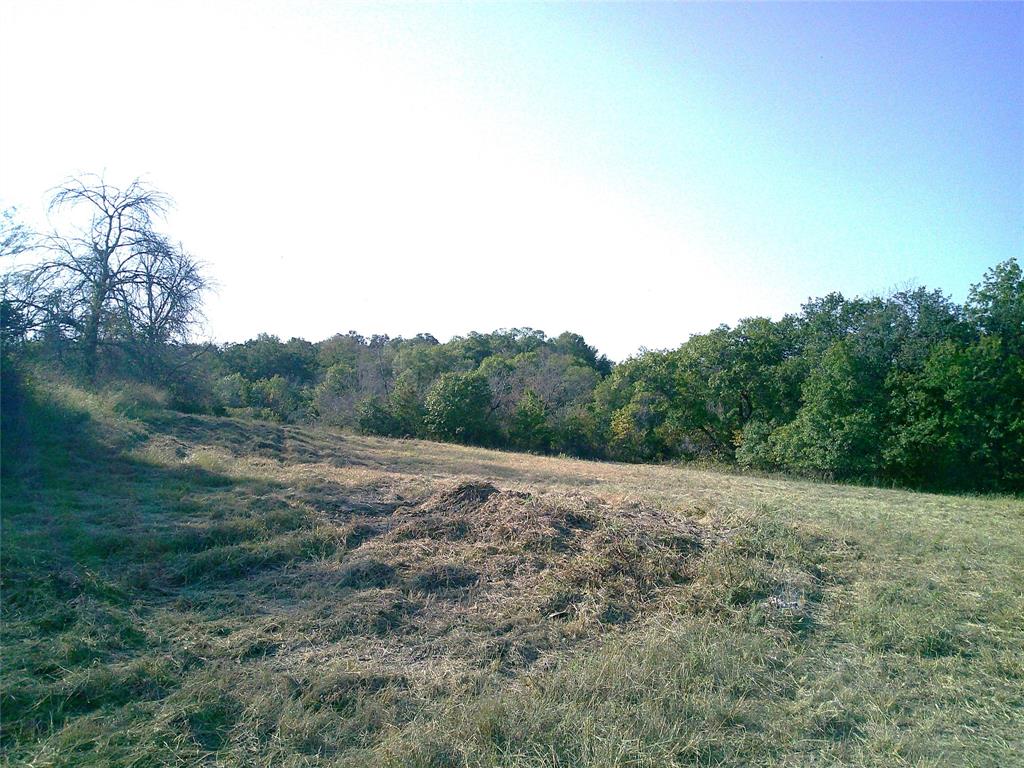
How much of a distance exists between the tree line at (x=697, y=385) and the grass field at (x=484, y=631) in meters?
7.83

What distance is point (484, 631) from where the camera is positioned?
541cm

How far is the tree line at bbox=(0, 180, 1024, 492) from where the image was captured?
19.1 m

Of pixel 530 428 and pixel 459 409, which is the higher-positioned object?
pixel 459 409

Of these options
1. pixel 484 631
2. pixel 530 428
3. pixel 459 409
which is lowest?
pixel 484 631

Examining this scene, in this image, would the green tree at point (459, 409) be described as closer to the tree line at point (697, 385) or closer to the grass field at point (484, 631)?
the tree line at point (697, 385)

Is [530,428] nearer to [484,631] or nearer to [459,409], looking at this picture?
[459,409]

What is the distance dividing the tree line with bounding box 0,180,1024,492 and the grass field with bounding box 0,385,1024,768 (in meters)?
7.83

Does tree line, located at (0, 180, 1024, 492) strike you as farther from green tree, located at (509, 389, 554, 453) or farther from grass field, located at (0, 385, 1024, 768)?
grass field, located at (0, 385, 1024, 768)

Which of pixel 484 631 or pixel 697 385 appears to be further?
pixel 697 385

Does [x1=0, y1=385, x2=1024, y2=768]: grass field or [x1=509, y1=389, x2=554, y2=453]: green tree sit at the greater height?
[x1=509, y1=389, x2=554, y2=453]: green tree

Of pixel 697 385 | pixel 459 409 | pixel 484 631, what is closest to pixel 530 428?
pixel 459 409

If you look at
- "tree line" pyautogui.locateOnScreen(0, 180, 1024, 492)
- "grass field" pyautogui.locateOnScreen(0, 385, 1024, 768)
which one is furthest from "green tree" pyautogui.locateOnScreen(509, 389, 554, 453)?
"grass field" pyautogui.locateOnScreen(0, 385, 1024, 768)

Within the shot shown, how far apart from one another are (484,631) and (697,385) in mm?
30082

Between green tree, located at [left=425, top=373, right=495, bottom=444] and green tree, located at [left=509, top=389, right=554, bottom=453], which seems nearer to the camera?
green tree, located at [left=425, top=373, right=495, bottom=444]
